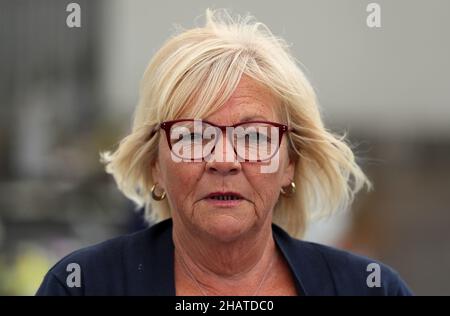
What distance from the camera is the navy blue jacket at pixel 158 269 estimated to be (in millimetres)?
2104

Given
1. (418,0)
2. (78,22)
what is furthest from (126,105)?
(78,22)

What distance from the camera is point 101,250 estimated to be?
7.16 ft

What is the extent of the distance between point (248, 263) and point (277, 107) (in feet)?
1.36

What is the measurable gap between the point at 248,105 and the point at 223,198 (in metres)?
0.24

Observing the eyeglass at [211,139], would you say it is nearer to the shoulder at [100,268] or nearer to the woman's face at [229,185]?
the woman's face at [229,185]

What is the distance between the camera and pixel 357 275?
7.41 feet

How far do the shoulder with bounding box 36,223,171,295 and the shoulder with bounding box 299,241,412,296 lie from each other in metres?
0.47

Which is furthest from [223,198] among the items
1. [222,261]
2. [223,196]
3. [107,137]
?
[107,137]

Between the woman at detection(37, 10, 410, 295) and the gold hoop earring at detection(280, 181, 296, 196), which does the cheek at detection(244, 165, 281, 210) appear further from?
the gold hoop earring at detection(280, 181, 296, 196)

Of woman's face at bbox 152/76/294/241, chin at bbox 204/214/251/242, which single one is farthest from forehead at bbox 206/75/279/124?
chin at bbox 204/214/251/242

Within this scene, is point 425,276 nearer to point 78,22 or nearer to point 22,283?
point 22,283

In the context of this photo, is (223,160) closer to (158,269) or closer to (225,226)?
(225,226)

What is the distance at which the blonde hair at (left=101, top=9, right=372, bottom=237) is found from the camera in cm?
210
